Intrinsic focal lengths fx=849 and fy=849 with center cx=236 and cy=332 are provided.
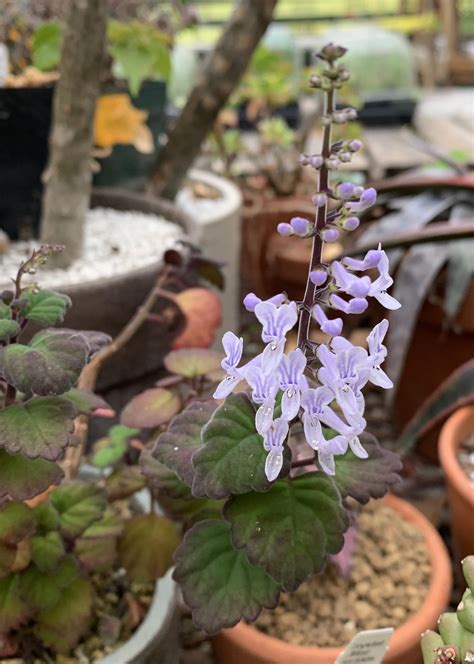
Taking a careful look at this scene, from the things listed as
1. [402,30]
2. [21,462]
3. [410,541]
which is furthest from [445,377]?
[402,30]

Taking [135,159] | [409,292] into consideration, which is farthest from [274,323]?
[135,159]

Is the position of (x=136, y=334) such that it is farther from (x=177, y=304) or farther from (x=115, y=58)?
(x=115, y=58)

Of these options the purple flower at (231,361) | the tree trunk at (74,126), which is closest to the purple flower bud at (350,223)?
the purple flower at (231,361)

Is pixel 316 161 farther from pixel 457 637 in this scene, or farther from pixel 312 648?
pixel 312 648

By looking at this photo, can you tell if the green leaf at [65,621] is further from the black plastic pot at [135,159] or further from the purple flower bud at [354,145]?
the black plastic pot at [135,159]

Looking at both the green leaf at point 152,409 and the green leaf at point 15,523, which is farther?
the green leaf at point 152,409

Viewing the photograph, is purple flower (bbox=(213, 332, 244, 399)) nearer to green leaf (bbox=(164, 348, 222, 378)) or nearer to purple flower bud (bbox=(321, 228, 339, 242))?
purple flower bud (bbox=(321, 228, 339, 242))
